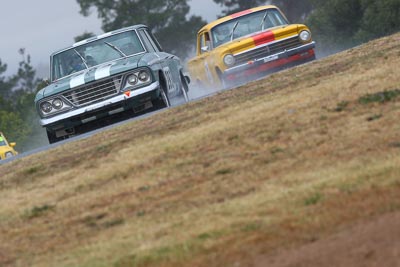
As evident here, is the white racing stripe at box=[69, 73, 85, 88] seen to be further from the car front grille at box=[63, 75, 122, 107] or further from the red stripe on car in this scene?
the red stripe on car

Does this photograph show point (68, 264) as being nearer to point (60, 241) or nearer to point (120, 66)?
point (60, 241)

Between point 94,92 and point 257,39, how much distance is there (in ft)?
14.3

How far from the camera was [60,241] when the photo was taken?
838 centimetres

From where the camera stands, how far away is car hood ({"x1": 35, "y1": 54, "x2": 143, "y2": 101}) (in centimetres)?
1636

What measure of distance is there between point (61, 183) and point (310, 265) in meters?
4.88

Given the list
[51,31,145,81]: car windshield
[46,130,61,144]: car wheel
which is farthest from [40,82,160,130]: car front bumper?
[51,31,145,81]: car windshield

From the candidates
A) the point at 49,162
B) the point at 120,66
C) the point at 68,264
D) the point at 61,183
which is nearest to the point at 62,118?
the point at 120,66

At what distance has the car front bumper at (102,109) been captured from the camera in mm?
16453

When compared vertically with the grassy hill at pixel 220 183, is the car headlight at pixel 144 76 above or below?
above

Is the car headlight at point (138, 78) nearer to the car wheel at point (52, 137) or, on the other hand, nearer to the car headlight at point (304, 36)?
the car wheel at point (52, 137)

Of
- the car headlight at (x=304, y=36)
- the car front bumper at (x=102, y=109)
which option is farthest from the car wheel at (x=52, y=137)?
the car headlight at (x=304, y=36)

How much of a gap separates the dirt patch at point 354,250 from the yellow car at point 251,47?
41.8 feet

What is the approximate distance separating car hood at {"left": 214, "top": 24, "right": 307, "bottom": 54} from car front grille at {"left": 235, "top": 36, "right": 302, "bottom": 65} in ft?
0.27

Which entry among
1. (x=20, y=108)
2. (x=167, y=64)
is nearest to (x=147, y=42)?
(x=167, y=64)
